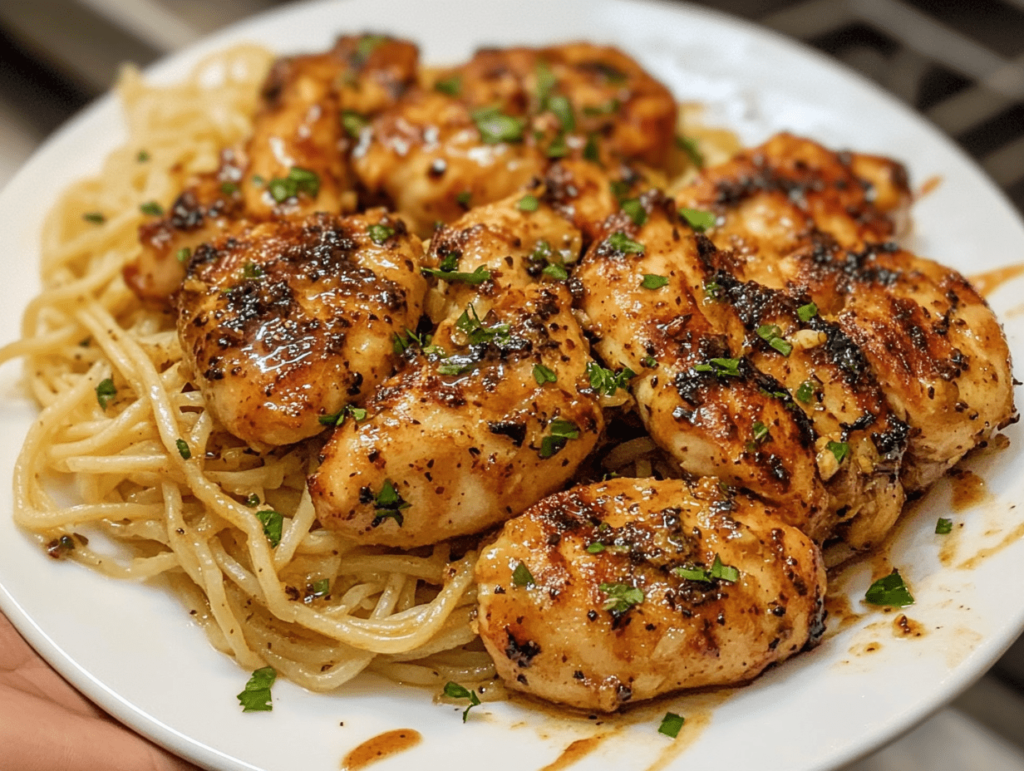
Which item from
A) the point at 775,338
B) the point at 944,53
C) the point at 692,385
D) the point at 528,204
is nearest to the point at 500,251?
the point at 528,204

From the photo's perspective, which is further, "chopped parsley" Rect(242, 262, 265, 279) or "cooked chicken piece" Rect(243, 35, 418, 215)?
"cooked chicken piece" Rect(243, 35, 418, 215)

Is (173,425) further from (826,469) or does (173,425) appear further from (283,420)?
(826,469)

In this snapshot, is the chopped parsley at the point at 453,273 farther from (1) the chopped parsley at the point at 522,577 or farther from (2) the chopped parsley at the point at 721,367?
(1) the chopped parsley at the point at 522,577

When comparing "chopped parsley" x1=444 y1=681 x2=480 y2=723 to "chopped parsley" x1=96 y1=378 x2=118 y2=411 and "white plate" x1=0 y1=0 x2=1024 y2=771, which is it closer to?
"white plate" x1=0 y1=0 x2=1024 y2=771

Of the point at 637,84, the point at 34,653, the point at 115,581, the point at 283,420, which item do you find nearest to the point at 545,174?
the point at 637,84

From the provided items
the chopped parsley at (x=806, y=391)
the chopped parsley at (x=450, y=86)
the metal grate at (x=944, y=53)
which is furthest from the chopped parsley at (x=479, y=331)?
the metal grate at (x=944, y=53)

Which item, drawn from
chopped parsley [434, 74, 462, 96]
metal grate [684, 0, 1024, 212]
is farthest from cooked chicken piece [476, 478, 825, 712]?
metal grate [684, 0, 1024, 212]

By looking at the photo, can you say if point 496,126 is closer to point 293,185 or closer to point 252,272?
point 293,185
